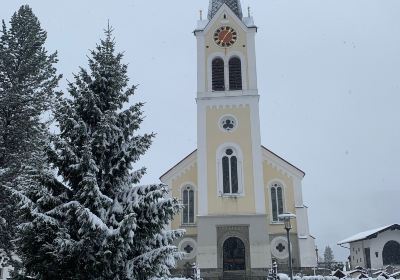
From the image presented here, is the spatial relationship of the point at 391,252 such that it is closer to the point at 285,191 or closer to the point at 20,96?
the point at 285,191

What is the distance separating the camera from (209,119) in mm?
33281

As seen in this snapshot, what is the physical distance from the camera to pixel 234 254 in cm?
3050

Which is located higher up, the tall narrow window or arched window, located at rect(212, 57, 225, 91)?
arched window, located at rect(212, 57, 225, 91)

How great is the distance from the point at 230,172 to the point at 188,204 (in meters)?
3.69

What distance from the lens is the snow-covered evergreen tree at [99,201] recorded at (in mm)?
10641

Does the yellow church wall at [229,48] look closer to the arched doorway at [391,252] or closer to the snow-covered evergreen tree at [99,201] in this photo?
the arched doorway at [391,252]

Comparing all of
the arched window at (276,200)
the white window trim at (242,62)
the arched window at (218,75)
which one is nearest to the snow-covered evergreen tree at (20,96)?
the arched window at (218,75)

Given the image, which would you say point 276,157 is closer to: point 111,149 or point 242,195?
point 242,195

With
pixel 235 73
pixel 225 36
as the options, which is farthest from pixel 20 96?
pixel 225 36

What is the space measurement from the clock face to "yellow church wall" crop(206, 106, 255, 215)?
5357 mm

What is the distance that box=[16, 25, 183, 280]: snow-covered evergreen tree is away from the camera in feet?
34.9

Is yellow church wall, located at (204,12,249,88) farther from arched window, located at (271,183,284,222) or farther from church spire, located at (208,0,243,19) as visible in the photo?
arched window, located at (271,183,284,222)

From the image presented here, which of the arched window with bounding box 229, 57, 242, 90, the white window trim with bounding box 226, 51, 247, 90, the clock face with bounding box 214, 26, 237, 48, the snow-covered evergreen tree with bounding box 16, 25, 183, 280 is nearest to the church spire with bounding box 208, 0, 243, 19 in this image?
the clock face with bounding box 214, 26, 237, 48

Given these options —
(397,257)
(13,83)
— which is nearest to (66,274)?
(13,83)
